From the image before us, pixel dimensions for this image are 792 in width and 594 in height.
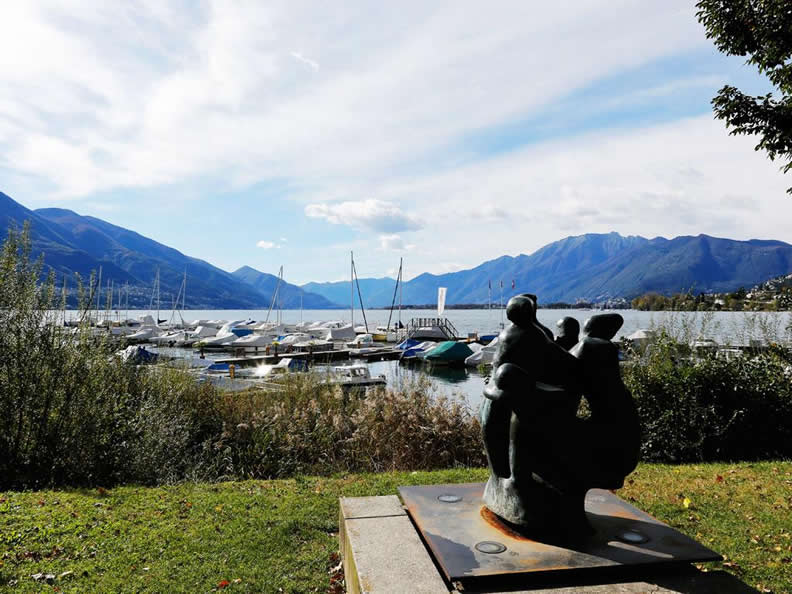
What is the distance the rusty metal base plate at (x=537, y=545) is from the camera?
3525 millimetres

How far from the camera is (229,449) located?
8812mm

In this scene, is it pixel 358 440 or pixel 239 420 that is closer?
pixel 358 440

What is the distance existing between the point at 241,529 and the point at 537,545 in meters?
3.19

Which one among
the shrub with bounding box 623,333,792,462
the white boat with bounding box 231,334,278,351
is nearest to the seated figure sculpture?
the shrub with bounding box 623,333,792,462

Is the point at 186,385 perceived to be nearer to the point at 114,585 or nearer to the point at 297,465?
the point at 297,465

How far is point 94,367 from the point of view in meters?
8.62

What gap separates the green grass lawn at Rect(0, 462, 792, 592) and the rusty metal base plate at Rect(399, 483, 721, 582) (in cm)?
104

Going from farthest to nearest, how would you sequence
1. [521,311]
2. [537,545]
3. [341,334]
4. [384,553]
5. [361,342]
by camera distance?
[341,334] < [361,342] < [521,311] < [384,553] < [537,545]

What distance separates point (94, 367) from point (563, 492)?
24.6 feet

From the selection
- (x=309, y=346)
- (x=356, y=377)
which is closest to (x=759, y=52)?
(x=356, y=377)

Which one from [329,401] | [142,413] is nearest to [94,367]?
[142,413]

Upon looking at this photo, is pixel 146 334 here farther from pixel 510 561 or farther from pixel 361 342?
pixel 510 561

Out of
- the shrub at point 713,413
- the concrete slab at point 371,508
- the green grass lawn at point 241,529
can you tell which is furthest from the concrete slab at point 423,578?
the shrub at point 713,413

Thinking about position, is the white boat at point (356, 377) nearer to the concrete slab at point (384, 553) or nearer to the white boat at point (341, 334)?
the concrete slab at point (384, 553)
